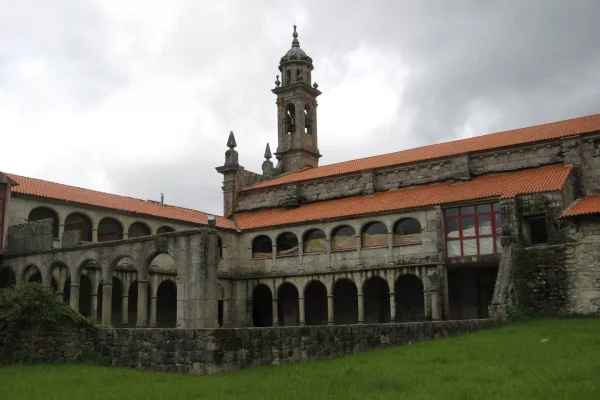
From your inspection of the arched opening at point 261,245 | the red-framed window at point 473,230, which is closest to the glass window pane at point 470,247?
the red-framed window at point 473,230

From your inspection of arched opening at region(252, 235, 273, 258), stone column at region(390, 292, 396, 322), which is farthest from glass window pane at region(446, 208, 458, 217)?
arched opening at region(252, 235, 273, 258)

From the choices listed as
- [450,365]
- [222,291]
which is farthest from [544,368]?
[222,291]

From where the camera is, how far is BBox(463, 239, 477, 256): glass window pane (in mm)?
30344

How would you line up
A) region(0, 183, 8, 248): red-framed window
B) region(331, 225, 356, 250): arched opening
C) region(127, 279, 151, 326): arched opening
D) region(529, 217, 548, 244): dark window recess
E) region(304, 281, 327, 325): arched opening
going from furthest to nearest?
region(304, 281, 327, 325): arched opening, region(127, 279, 151, 326): arched opening, region(331, 225, 356, 250): arched opening, region(0, 183, 8, 248): red-framed window, region(529, 217, 548, 244): dark window recess

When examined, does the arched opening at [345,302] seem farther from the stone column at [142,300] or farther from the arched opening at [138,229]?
the stone column at [142,300]

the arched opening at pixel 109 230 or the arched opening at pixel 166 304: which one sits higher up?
the arched opening at pixel 109 230

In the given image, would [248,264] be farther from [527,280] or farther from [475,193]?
[527,280]

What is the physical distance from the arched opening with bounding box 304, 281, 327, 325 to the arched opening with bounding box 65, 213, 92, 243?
480 inches

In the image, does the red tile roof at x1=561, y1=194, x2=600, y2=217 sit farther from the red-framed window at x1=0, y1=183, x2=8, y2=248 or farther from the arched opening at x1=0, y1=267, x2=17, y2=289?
the arched opening at x1=0, y1=267, x2=17, y2=289

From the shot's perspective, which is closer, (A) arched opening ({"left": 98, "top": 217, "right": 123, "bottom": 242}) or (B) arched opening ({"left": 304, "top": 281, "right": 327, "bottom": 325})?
(A) arched opening ({"left": 98, "top": 217, "right": 123, "bottom": 242})

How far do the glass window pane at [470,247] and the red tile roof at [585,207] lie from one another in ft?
14.8

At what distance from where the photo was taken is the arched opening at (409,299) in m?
33.8

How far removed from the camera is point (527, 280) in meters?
26.7

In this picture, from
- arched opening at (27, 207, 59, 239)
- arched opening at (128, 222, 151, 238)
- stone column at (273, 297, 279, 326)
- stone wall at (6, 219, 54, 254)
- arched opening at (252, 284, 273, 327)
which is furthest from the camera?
arched opening at (252, 284, 273, 327)
